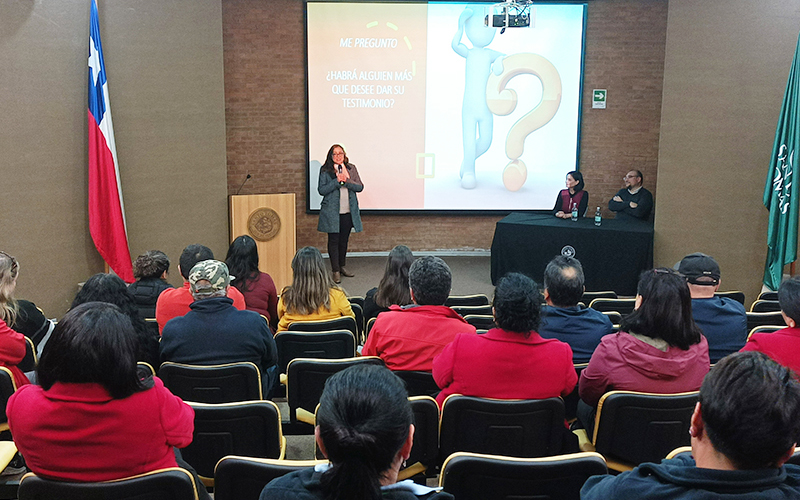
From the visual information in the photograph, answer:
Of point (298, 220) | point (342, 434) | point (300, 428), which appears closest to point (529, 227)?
point (298, 220)

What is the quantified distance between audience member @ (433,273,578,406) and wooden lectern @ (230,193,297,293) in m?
4.96

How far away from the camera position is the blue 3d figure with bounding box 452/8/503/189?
834 cm

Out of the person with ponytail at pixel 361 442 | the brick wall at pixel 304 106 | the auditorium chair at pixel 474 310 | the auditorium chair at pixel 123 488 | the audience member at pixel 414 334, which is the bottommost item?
the auditorium chair at pixel 474 310

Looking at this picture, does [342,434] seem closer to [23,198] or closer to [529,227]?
[23,198]

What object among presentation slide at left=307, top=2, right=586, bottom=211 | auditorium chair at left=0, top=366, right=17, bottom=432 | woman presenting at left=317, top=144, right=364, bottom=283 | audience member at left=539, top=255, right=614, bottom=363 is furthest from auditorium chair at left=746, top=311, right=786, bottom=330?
presentation slide at left=307, top=2, right=586, bottom=211

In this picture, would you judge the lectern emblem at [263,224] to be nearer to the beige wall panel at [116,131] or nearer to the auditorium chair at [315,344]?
the beige wall panel at [116,131]

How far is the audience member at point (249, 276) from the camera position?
4094 mm

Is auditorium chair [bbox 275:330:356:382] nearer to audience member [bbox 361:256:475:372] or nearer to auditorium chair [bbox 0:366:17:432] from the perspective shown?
audience member [bbox 361:256:475:372]

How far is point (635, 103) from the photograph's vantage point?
8.61 metres

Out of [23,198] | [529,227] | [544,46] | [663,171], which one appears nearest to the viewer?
[23,198]

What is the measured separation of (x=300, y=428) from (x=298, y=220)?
5768 mm

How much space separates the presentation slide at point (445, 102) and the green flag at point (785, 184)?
117 inches

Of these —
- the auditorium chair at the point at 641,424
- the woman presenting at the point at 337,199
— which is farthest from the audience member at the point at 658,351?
the woman presenting at the point at 337,199

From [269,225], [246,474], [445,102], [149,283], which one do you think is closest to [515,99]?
[445,102]
